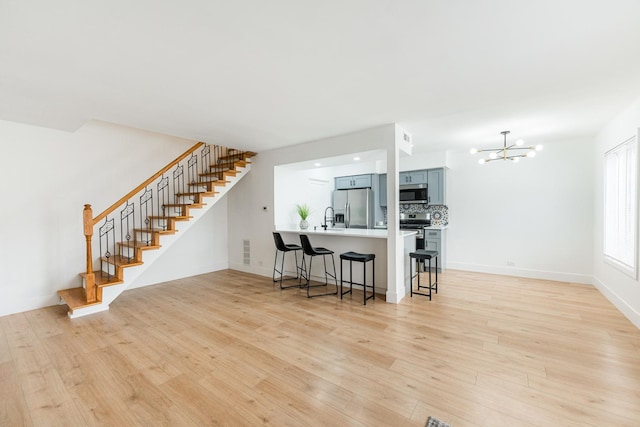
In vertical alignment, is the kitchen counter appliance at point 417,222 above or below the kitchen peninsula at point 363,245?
above

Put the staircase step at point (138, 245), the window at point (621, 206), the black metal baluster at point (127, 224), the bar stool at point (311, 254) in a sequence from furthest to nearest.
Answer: the black metal baluster at point (127, 224), the bar stool at point (311, 254), the staircase step at point (138, 245), the window at point (621, 206)

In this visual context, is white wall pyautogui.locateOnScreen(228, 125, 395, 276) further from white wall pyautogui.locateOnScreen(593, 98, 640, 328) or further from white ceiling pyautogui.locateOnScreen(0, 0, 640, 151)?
white wall pyautogui.locateOnScreen(593, 98, 640, 328)

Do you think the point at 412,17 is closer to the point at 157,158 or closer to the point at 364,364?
the point at 364,364

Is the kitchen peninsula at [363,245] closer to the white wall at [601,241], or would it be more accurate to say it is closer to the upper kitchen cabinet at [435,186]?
the upper kitchen cabinet at [435,186]

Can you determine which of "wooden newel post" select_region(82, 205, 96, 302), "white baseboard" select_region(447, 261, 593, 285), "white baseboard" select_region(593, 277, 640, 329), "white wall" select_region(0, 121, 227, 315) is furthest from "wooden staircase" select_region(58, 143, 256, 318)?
"white baseboard" select_region(593, 277, 640, 329)

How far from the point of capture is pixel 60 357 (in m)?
2.60

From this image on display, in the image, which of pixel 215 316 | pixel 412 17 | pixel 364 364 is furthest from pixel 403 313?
pixel 412 17

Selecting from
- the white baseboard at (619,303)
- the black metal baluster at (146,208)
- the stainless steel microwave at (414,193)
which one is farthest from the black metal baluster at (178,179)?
the white baseboard at (619,303)

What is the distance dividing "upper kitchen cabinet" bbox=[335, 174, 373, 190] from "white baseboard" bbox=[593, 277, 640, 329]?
4.54 m

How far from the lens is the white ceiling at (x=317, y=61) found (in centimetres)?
171

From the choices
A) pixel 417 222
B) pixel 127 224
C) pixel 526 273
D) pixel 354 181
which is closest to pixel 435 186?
pixel 417 222

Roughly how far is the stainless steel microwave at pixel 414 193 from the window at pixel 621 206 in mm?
2817

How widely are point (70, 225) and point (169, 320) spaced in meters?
2.42

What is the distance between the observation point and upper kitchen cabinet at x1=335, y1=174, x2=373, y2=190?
23.1ft
